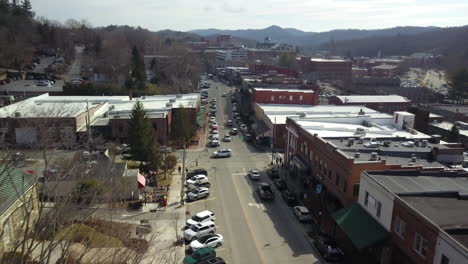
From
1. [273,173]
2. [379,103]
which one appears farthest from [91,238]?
[379,103]

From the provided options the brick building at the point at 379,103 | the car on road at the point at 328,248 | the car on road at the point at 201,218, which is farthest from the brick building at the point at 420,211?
the brick building at the point at 379,103

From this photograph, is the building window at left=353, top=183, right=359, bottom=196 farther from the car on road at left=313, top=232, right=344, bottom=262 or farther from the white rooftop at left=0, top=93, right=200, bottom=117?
the white rooftop at left=0, top=93, right=200, bottom=117

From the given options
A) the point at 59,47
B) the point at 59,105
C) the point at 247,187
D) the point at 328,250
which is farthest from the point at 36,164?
the point at 59,47

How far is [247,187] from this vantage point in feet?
93.5

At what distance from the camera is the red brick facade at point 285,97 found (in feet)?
180

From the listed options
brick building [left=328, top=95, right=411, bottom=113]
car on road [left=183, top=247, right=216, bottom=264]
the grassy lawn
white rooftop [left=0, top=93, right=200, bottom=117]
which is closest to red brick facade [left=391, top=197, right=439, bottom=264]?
car on road [left=183, top=247, right=216, bottom=264]

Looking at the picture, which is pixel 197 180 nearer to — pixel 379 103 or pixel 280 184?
pixel 280 184

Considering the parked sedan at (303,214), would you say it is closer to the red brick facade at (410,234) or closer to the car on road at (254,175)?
the red brick facade at (410,234)

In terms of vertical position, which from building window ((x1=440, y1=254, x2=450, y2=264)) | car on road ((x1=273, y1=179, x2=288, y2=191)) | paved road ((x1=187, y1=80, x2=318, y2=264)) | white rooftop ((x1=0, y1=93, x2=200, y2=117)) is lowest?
paved road ((x1=187, y1=80, x2=318, y2=264))

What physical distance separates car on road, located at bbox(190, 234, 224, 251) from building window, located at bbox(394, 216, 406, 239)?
8.88 meters

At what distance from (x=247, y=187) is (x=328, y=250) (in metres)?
10.7

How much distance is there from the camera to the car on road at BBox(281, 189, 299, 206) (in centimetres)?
2534

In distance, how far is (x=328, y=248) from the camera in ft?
61.5

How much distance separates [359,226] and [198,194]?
11653mm
